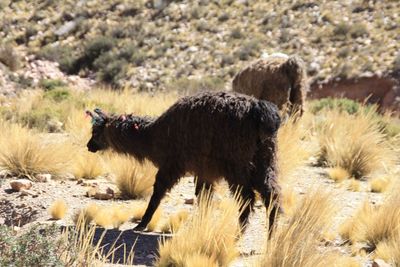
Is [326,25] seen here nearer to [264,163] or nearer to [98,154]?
[98,154]

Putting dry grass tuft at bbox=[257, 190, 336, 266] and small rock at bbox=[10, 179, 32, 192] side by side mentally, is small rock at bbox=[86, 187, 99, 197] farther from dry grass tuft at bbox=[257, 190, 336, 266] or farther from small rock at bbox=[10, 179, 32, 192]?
dry grass tuft at bbox=[257, 190, 336, 266]

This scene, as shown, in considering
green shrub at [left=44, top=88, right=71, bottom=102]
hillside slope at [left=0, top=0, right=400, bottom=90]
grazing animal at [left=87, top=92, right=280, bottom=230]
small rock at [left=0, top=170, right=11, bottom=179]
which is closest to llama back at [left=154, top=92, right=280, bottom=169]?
grazing animal at [left=87, top=92, right=280, bottom=230]

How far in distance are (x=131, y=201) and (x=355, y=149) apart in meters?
4.12

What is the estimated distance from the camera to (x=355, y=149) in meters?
10.8

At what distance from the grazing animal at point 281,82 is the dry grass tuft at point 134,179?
2.93 meters

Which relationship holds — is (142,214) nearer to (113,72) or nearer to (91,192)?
(91,192)

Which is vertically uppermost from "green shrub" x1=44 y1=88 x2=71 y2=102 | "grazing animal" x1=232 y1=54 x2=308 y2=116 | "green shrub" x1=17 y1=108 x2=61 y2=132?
"grazing animal" x1=232 y1=54 x2=308 y2=116

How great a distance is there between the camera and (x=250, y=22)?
38.5m

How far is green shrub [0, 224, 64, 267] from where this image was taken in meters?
4.36

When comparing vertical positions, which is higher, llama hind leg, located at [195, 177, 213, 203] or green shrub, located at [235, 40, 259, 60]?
green shrub, located at [235, 40, 259, 60]

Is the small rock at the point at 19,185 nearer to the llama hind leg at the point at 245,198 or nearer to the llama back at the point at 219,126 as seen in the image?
the llama back at the point at 219,126

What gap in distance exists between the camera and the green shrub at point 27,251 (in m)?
4.36

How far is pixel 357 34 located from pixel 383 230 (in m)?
28.4

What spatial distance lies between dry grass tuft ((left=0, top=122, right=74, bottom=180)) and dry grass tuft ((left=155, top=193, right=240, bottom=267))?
4220mm
